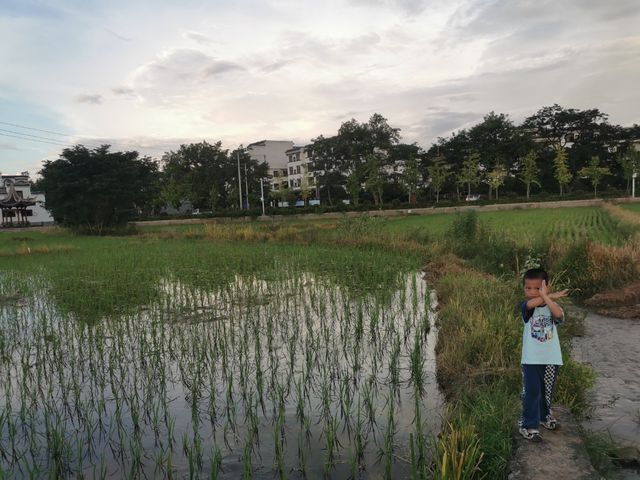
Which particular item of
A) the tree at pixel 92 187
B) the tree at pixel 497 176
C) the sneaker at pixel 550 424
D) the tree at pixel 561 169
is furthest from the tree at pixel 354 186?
the sneaker at pixel 550 424

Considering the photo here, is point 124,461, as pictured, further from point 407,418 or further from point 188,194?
point 188,194

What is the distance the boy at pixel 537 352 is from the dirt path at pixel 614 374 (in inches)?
31.7

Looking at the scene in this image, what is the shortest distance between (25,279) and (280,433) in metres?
10.7

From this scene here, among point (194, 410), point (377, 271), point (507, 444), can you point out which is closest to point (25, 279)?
point (377, 271)

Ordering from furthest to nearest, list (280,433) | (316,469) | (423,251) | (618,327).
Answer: (423,251) < (618,327) < (280,433) < (316,469)

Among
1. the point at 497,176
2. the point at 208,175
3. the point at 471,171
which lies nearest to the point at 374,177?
the point at 471,171

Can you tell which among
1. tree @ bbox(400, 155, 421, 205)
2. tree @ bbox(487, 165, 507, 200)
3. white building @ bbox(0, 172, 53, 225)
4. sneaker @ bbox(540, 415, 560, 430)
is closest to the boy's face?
sneaker @ bbox(540, 415, 560, 430)

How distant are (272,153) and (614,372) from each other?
72309 mm

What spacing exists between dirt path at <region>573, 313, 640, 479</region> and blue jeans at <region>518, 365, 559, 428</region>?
0.77 meters

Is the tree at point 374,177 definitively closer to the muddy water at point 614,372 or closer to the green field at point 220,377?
the green field at point 220,377

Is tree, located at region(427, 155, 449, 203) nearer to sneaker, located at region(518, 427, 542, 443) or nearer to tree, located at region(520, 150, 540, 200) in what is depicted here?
tree, located at region(520, 150, 540, 200)

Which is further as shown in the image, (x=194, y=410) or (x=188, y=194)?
(x=188, y=194)

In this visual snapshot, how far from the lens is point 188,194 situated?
53438mm

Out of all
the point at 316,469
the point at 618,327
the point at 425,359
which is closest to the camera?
the point at 316,469
